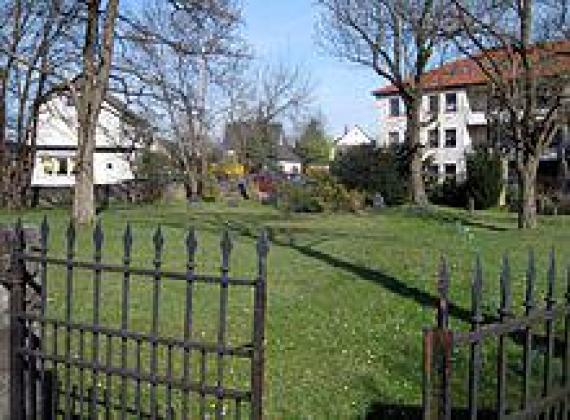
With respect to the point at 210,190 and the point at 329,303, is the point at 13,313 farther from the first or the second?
the point at 210,190

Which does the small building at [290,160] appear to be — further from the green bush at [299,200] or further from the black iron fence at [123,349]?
the black iron fence at [123,349]

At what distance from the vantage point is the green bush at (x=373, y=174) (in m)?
37.2

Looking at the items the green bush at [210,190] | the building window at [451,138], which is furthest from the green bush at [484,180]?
the building window at [451,138]

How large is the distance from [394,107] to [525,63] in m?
52.0

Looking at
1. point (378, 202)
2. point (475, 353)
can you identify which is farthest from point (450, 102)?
point (475, 353)

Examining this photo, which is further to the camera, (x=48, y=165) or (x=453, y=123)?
(x=453, y=123)

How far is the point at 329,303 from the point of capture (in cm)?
996

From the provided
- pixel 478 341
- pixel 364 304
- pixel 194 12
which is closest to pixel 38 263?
pixel 478 341

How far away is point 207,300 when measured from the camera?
9.52 meters

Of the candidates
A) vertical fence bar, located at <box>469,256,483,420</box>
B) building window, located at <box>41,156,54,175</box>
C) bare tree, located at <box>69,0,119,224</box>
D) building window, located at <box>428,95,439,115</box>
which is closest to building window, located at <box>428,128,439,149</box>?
building window, located at <box>428,95,439,115</box>

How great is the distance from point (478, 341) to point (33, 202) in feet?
114

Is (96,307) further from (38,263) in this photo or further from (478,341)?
(478,341)

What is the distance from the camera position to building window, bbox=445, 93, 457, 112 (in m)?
67.9

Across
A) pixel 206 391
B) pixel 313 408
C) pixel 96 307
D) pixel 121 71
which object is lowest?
pixel 313 408
